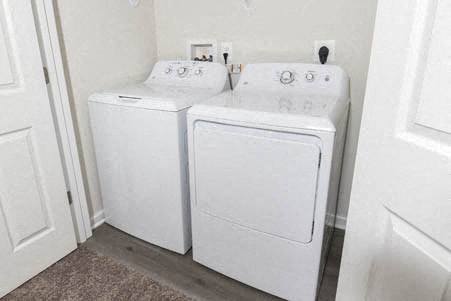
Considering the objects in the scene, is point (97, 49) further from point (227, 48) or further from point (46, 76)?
point (227, 48)

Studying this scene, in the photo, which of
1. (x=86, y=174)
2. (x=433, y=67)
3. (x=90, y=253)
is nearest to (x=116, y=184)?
(x=86, y=174)

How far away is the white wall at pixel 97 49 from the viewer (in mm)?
1646

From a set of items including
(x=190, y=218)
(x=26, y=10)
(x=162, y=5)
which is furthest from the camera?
(x=162, y=5)

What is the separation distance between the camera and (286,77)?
5.41 feet

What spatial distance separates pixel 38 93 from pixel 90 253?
935 millimetres

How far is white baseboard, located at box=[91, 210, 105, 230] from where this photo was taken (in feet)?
6.45

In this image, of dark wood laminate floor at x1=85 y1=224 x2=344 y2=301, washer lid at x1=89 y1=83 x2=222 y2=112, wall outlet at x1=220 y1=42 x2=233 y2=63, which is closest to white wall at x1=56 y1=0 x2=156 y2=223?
washer lid at x1=89 y1=83 x2=222 y2=112

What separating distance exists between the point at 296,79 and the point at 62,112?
1.27 metres

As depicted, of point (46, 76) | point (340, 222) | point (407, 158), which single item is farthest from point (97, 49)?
point (340, 222)

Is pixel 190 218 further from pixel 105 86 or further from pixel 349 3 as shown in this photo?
pixel 349 3

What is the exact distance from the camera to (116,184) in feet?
5.93

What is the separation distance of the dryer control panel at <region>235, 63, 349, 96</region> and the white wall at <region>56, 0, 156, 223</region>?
2.62 feet

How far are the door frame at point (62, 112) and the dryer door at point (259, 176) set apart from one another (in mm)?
773

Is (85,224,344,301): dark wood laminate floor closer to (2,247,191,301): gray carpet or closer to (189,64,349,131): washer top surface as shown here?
(2,247,191,301): gray carpet
